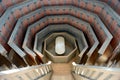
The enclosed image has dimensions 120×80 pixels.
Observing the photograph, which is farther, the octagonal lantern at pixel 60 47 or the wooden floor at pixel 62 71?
the octagonal lantern at pixel 60 47

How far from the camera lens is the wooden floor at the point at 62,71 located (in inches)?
524

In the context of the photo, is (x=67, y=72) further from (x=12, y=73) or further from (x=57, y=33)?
(x=12, y=73)

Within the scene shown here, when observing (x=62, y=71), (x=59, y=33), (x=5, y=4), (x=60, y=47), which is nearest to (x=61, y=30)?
(x=59, y=33)

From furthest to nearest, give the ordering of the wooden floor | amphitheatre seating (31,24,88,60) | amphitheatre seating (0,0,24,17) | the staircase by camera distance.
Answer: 1. amphitheatre seating (31,24,88,60)
2. the wooden floor
3. amphitheatre seating (0,0,24,17)
4. the staircase

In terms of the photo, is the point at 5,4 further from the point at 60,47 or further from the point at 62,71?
the point at 62,71

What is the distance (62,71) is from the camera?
14.6 m

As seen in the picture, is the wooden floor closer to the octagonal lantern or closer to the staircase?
the staircase

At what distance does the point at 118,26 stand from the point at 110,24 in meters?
1.25

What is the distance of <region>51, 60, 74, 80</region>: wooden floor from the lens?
43.7 feet

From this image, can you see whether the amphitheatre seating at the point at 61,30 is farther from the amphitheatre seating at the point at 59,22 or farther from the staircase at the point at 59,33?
the amphitheatre seating at the point at 59,22

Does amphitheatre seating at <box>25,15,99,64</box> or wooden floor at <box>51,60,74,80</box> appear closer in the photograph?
wooden floor at <box>51,60,74,80</box>

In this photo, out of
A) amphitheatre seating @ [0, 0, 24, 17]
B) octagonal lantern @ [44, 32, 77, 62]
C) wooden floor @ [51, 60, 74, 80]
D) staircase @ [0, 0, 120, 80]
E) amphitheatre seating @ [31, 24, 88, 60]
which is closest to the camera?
staircase @ [0, 0, 120, 80]

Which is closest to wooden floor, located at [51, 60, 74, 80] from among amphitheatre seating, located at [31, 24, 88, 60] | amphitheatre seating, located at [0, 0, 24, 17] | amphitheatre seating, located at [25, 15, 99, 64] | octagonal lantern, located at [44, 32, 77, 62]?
octagonal lantern, located at [44, 32, 77, 62]

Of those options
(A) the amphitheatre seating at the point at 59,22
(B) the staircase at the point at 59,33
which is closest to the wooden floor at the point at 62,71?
(B) the staircase at the point at 59,33
